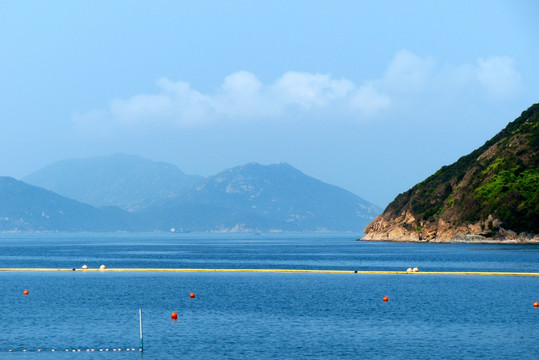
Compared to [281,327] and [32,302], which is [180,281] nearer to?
[32,302]

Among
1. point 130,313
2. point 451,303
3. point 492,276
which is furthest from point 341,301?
point 492,276

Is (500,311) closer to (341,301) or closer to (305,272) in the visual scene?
(341,301)

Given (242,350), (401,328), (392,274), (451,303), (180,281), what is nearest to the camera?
(242,350)

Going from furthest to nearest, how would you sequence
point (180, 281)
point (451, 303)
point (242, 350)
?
point (180, 281), point (451, 303), point (242, 350)

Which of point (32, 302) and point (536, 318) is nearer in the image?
point (536, 318)

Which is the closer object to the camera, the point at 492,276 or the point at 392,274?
the point at 492,276

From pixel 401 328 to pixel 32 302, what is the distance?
47.0 metres

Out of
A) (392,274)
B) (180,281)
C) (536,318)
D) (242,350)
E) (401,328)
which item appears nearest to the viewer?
(242,350)

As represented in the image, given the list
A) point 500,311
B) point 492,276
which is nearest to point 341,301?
point 500,311

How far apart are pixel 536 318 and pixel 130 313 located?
4198cm

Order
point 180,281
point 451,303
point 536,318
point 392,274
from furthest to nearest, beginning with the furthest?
point 392,274 < point 180,281 < point 451,303 < point 536,318

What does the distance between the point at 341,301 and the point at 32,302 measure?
1471 inches

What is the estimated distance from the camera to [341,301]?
94688 millimetres

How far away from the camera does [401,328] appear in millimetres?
71812
